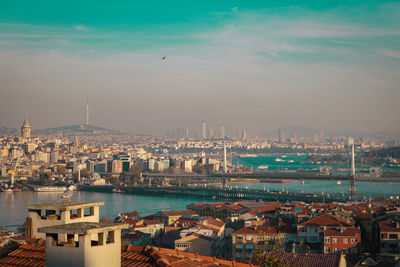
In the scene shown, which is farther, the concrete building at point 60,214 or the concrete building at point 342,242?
the concrete building at point 342,242

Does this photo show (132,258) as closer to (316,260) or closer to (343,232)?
(316,260)

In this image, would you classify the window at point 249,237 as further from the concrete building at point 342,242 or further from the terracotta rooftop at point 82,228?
the terracotta rooftop at point 82,228

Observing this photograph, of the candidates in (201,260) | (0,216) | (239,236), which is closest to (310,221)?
(239,236)

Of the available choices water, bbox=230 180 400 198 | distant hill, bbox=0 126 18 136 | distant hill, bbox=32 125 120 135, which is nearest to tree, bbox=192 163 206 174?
water, bbox=230 180 400 198

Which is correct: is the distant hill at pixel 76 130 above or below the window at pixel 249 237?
above

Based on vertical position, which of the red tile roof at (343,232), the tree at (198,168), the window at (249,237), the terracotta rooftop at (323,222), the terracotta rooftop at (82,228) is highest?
the terracotta rooftop at (82,228)

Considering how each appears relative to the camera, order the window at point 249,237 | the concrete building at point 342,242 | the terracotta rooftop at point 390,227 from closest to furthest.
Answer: the concrete building at point 342,242 < the terracotta rooftop at point 390,227 < the window at point 249,237

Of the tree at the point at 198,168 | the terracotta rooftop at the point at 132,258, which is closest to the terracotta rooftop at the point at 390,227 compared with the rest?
the terracotta rooftop at the point at 132,258

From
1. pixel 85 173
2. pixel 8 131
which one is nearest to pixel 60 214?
pixel 85 173
